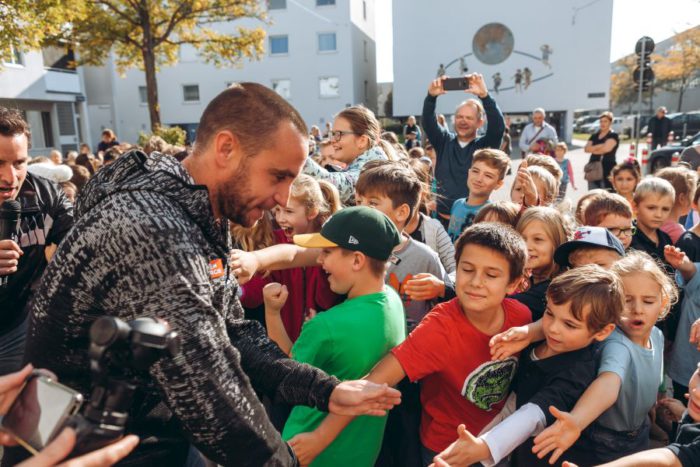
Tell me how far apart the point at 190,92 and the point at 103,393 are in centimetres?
3643

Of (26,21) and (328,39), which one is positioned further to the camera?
(328,39)

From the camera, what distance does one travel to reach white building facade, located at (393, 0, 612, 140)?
33.9 m

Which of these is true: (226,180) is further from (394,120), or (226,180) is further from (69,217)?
(394,120)

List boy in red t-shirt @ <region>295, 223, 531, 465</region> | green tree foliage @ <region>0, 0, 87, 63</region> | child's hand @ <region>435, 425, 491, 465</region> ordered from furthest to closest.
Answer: green tree foliage @ <region>0, 0, 87, 63</region>, boy in red t-shirt @ <region>295, 223, 531, 465</region>, child's hand @ <region>435, 425, 491, 465</region>

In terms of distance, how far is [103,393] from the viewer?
1.09 m

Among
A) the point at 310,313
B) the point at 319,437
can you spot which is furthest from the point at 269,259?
the point at 319,437

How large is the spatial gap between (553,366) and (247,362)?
1359 millimetres

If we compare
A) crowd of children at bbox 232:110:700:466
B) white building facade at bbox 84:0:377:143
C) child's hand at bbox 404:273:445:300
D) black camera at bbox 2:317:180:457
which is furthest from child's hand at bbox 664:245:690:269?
white building facade at bbox 84:0:377:143

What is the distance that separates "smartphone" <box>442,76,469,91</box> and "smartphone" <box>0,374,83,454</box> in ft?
15.7

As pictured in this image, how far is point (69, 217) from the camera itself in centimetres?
353

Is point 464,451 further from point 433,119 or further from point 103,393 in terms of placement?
point 433,119

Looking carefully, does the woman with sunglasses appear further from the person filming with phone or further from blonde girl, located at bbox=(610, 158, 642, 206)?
blonde girl, located at bbox=(610, 158, 642, 206)

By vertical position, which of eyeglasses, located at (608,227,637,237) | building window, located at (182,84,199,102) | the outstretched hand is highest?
building window, located at (182,84,199,102)

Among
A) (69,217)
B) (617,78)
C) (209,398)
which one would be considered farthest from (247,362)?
(617,78)
